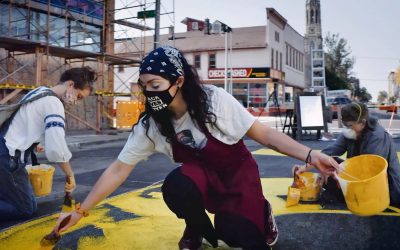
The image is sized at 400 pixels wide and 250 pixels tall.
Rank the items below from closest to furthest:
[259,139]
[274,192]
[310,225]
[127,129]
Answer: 1. [259,139]
2. [310,225]
3. [274,192]
4. [127,129]

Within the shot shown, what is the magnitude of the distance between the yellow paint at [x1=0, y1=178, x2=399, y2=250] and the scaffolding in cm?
853

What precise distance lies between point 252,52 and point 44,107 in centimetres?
3696

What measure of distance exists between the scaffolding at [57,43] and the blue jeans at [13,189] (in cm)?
830

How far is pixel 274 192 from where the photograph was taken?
5.20 m

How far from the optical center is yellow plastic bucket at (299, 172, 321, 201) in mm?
4383

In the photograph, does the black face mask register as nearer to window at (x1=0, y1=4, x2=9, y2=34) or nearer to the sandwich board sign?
the sandwich board sign

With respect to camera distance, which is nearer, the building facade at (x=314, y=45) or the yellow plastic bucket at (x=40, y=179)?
Answer: the yellow plastic bucket at (x=40, y=179)

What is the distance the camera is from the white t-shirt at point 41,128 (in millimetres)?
3609

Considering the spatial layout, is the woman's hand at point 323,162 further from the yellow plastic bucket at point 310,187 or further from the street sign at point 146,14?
the street sign at point 146,14

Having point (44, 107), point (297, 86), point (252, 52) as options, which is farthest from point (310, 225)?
point (297, 86)

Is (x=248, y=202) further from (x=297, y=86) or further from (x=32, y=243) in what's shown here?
(x=297, y=86)

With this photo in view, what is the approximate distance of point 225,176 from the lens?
2.73 meters

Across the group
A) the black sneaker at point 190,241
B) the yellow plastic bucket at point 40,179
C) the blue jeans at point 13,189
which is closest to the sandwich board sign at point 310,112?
the yellow plastic bucket at point 40,179

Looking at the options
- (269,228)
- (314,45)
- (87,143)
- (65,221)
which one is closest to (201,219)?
(269,228)
